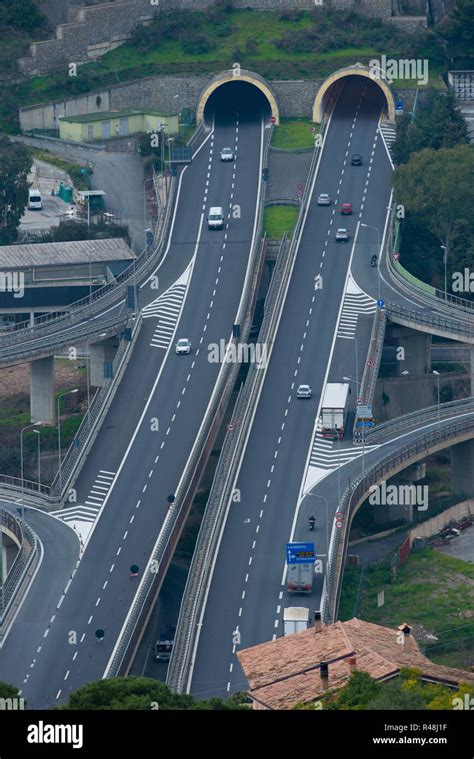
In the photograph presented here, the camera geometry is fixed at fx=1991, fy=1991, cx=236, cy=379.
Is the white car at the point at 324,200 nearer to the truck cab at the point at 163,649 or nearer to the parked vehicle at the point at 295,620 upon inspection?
the truck cab at the point at 163,649

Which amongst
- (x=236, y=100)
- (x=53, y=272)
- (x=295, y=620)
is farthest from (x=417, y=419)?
(x=236, y=100)

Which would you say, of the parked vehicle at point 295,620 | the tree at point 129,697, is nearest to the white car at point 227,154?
the parked vehicle at point 295,620

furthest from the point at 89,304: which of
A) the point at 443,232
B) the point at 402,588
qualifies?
the point at 402,588

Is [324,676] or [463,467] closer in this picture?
[324,676]

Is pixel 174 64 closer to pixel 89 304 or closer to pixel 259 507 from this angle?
pixel 89 304

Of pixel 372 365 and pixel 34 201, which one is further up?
pixel 34 201

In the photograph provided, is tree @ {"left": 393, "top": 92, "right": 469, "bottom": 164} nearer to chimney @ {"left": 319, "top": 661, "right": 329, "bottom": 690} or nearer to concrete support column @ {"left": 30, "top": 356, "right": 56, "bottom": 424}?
concrete support column @ {"left": 30, "top": 356, "right": 56, "bottom": 424}

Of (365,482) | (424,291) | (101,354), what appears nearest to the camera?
(365,482)

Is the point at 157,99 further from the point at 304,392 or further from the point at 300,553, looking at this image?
the point at 300,553
